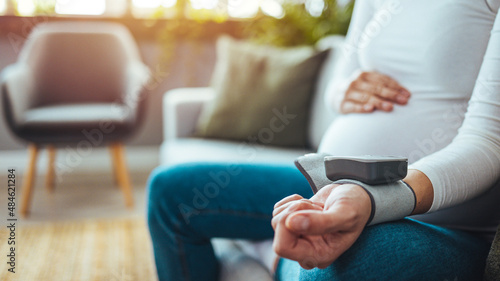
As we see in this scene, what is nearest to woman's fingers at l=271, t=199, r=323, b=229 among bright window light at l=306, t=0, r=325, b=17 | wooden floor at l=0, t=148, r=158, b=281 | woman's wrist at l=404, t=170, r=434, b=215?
woman's wrist at l=404, t=170, r=434, b=215

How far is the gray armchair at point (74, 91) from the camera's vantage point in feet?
6.72

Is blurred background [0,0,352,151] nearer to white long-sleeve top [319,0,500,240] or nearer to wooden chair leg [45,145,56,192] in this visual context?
wooden chair leg [45,145,56,192]

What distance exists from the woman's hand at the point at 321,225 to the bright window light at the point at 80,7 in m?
2.69

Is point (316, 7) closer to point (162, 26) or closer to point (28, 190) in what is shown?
point (162, 26)

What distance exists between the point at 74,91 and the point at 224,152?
56.4 inches

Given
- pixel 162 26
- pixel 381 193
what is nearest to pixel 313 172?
pixel 381 193

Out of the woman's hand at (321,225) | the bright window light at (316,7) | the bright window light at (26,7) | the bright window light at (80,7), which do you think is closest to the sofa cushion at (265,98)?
the bright window light at (316,7)

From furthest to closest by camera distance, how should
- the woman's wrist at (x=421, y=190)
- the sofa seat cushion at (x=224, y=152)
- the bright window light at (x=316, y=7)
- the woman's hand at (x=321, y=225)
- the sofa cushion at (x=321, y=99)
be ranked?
the bright window light at (x=316, y=7) < the sofa cushion at (x=321, y=99) < the sofa seat cushion at (x=224, y=152) < the woman's wrist at (x=421, y=190) < the woman's hand at (x=321, y=225)

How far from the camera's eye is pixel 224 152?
61.5 inches

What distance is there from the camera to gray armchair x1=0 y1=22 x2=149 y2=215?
2.05 meters

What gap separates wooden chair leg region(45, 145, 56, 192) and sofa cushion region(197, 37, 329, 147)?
3.47 feet

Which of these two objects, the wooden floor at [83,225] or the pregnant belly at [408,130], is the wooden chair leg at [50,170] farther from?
the pregnant belly at [408,130]

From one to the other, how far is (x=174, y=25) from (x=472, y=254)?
262 cm

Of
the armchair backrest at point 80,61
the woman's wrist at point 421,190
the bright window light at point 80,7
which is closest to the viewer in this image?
the woman's wrist at point 421,190
